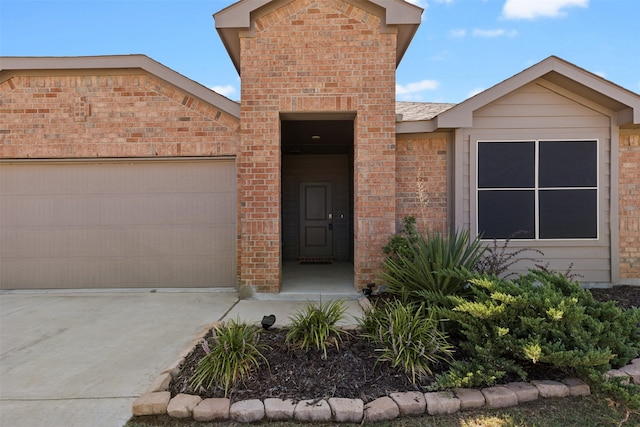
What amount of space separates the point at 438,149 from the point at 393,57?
1779mm

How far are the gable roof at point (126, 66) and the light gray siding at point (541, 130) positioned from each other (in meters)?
4.23

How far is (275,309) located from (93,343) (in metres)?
2.29

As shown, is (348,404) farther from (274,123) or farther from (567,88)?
(567,88)

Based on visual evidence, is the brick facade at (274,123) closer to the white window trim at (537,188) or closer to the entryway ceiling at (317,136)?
the white window trim at (537,188)

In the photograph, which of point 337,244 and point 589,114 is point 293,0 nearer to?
point 589,114

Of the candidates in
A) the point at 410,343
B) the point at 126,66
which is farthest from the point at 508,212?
the point at 126,66

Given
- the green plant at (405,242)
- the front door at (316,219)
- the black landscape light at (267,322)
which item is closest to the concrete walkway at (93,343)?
the black landscape light at (267,322)

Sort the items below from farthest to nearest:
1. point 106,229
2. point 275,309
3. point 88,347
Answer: point 106,229
point 275,309
point 88,347

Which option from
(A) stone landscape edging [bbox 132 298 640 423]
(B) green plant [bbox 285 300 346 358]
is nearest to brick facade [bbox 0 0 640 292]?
(B) green plant [bbox 285 300 346 358]

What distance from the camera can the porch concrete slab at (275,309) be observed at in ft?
15.3

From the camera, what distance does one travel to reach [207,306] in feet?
17.8

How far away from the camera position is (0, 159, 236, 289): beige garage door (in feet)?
21.1

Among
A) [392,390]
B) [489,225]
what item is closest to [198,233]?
[392,390]

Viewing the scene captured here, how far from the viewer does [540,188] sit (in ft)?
19.9
